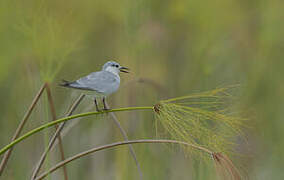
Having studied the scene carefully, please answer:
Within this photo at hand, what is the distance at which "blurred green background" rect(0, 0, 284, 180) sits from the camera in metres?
1.59

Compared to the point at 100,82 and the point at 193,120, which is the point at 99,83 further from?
the point at 193,120

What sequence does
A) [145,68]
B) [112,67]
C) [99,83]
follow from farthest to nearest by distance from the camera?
[145,68] → [112,67] → [99,83]

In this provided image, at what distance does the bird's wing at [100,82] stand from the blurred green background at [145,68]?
198mm

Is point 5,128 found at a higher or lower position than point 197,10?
lower

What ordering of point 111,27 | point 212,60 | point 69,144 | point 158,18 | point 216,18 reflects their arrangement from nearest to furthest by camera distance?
point 212,60, point 69,144, point 216,18, point 158,18, point 111,27

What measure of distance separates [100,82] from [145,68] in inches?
64.6

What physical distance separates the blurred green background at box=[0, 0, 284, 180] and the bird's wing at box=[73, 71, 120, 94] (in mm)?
198

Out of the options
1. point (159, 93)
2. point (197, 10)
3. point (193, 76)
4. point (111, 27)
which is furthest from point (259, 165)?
point (111, 27)

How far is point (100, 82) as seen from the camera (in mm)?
856

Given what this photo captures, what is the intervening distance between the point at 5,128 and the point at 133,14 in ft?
3.57

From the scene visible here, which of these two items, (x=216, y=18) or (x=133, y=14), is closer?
(x=133, y=14)

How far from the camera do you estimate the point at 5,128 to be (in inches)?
87.0

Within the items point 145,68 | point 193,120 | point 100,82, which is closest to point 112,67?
point 100,82

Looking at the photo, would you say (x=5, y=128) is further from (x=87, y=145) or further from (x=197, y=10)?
(x=197, y=10)
